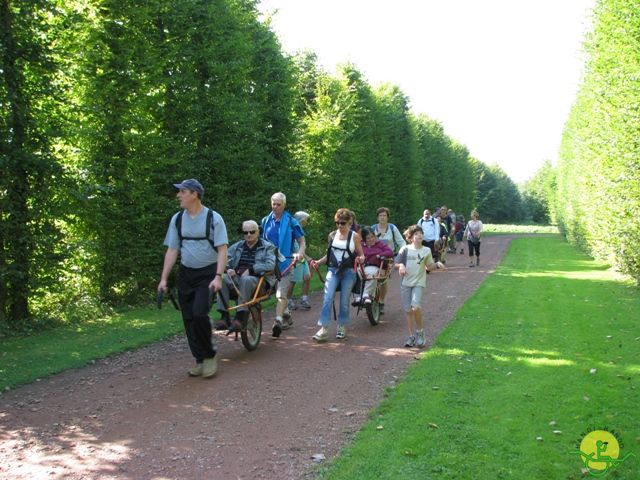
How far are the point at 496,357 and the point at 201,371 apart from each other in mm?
4182

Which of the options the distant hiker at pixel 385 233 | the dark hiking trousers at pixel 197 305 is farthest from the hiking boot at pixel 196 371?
the distant hiker at pixel 385 233

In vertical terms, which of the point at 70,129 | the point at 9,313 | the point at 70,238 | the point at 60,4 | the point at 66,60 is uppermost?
the point at 60,4

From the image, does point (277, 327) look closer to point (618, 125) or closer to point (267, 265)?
point (267, 265)

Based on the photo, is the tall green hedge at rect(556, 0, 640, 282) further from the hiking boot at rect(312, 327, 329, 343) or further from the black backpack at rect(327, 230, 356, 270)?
the hiking boot at rect(312, 327, 329, 343)

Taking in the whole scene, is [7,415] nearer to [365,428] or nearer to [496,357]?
[365,428]

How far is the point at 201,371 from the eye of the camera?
706cm

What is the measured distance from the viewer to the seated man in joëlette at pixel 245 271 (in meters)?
7.83

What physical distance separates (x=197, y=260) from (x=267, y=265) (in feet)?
5.64

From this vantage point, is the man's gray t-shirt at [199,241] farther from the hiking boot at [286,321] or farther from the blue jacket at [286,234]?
the hiking boot at [286,321]

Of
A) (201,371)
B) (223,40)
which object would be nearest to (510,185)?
(223,40)

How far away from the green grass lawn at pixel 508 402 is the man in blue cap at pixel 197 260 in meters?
2.42

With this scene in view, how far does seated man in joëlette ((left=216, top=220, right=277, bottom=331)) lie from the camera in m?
7.83

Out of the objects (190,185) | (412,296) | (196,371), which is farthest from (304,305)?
(190,185)

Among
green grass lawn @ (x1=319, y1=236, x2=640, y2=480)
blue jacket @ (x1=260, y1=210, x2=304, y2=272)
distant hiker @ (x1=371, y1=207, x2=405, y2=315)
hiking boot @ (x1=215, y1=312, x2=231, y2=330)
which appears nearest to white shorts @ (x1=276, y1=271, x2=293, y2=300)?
blue jacket @ (x1=260, y1=210, x2=304, y2=272)
